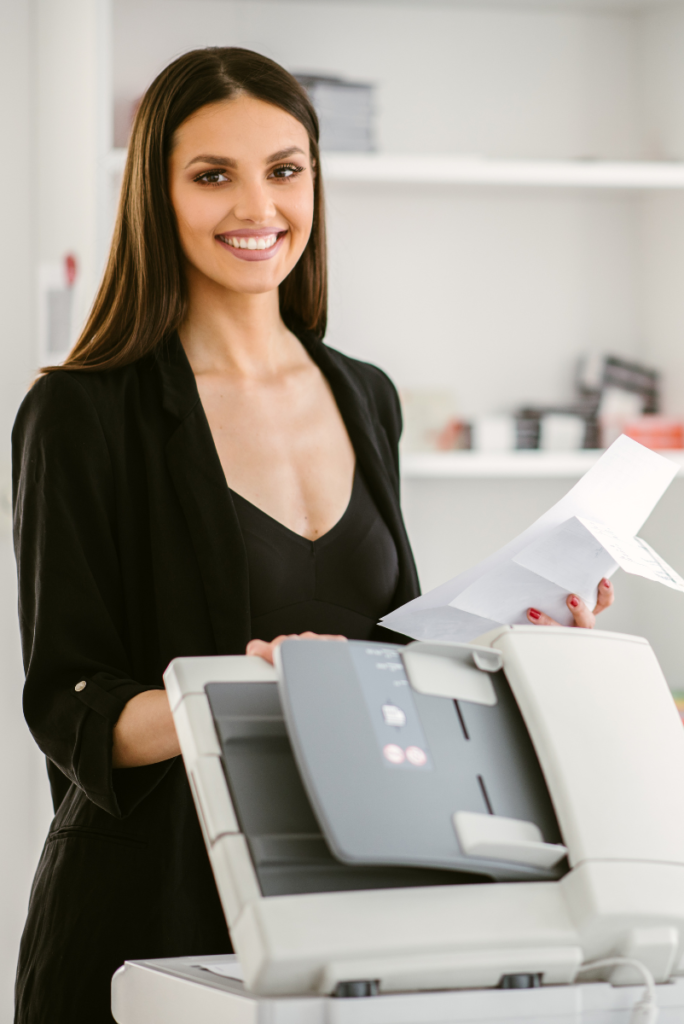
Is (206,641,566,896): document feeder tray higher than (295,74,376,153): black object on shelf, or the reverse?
(295,74,376,153): black object on shelf

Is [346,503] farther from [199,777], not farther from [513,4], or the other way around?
[513,4]

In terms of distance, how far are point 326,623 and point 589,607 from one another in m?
0.34

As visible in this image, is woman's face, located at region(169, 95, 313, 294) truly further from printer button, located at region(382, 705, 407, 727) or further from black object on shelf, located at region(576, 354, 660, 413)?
black object on shelf, located at region(576, 354, 660, 413)

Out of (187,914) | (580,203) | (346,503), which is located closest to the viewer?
(187,914)

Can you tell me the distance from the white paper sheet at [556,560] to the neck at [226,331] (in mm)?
546

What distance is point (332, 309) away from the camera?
2.86 m

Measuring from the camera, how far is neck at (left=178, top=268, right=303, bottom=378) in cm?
138

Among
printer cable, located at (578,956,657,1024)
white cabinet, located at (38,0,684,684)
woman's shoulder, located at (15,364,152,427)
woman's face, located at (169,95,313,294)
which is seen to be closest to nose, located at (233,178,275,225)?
woman's face, located at (169,95,313,294)

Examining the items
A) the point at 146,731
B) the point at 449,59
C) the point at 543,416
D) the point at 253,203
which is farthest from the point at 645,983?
the point at 449,59

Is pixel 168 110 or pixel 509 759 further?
pixel 168 110

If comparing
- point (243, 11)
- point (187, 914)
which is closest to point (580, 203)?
point (243, 11)

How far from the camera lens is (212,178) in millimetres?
1288

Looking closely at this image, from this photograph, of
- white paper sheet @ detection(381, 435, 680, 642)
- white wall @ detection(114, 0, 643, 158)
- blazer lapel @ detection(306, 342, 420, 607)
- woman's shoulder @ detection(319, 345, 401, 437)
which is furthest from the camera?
white wall @ detection(114, 0, 643, 158)

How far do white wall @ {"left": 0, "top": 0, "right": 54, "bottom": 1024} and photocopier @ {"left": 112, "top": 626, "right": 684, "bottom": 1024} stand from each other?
204 cm
